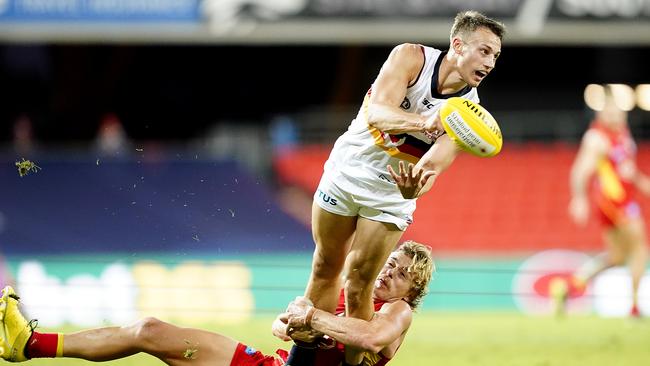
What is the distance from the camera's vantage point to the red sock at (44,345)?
234 inches

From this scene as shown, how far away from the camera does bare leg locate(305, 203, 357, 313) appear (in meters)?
6.59

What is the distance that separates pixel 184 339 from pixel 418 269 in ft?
4.39

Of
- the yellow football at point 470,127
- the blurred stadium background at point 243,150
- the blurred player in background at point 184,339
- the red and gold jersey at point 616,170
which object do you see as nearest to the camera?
the yellow football at point 470,127

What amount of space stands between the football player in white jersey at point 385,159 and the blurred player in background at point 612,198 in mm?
5712

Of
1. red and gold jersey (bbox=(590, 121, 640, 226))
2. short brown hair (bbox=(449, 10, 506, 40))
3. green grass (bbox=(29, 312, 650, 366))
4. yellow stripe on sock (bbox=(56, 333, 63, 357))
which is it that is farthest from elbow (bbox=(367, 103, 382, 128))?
red and gold jersey (bbox=(590, 121, 640, 226))

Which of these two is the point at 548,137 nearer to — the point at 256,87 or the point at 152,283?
the point at 256,87

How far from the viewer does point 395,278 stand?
20.7 feet

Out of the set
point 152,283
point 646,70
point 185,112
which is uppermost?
point 646,70

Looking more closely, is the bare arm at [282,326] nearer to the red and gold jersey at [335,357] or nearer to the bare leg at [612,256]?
the red and gold jersey at [335,357]

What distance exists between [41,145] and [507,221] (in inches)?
333

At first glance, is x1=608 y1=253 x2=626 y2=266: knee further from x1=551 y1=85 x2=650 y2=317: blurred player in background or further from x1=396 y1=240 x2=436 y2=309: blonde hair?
x1=396 y1=240 x2=436 y2=309: blonde hair

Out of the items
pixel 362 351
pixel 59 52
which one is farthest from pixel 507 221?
pixel 362 351

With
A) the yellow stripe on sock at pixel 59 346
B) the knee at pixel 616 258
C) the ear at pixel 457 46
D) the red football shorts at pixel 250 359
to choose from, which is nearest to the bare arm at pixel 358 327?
the red football shorts at pixel 250 359

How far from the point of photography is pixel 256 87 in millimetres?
23906
